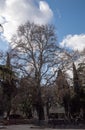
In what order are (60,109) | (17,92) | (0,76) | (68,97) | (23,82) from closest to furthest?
(0,76) → (23,82) → (17,92) → (68,97) → (60,109)

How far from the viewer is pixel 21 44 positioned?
5744 centimetres

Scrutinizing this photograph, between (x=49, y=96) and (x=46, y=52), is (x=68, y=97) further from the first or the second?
(x=46, y=52)

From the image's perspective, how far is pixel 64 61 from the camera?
5528 cm

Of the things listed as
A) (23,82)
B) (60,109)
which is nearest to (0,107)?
(23,82)

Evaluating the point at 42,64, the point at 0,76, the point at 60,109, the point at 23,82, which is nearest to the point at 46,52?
the point at 42,64

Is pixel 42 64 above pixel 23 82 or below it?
above

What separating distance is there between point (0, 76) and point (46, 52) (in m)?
43.0

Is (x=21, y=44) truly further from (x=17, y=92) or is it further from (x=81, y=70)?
(x=81, y=70)

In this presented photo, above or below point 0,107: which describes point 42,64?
above

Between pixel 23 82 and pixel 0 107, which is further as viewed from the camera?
pixel 0 107

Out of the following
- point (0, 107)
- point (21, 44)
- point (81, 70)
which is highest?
point (21, 44)

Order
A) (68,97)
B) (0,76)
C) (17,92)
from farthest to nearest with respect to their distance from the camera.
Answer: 1. (68,97)
2. (17,92)
3. (0,76)

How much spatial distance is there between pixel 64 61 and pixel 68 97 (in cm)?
1076

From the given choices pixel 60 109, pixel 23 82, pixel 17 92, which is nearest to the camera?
pixel 23 82
